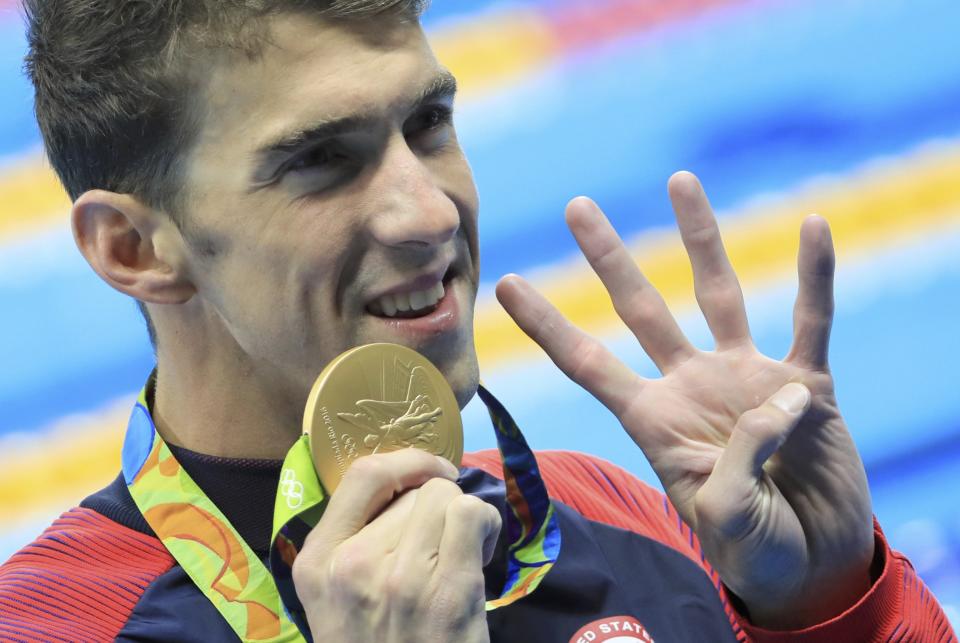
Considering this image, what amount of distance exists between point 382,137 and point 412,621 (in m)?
0.69

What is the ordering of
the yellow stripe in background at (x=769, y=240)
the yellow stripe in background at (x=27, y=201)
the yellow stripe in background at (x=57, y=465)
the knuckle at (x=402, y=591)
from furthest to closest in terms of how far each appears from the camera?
1. the yellow stripe in background at (x=769, y=240)
2. the yellow stripe in background at (x=27, y=201)
3. the yellow stripe in background at (x=57, y=465)
4. the knuckle at (x=402, y=591)

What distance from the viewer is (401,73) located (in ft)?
6.26

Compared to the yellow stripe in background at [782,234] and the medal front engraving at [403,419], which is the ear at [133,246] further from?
the yellow stripe in background at [782,234]

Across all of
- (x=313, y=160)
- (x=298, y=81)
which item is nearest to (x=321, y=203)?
(x=313, y=160)

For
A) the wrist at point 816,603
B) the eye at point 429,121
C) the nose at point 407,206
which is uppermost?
the eye at point 429,121

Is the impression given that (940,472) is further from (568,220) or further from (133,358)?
(568,220)

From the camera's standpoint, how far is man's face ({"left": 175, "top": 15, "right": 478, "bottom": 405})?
1864 mm

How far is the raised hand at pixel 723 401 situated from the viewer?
1938mm

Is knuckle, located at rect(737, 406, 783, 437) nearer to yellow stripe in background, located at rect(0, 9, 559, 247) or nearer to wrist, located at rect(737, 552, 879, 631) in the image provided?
wrist, located at rect(737, 552, 879, 631)

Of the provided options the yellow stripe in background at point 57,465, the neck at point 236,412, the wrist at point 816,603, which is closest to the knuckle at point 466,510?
A: the neck at point 236,412

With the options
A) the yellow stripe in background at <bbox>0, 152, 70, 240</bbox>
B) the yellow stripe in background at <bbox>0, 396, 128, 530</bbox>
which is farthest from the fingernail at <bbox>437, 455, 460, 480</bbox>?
the yellow stripe in background at <bbox>0, 152, 70, 240</bbox>

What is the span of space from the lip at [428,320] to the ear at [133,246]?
0.31 metres

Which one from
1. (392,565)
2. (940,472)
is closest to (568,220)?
(392,565)

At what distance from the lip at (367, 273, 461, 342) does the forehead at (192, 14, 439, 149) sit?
26 centimetres
